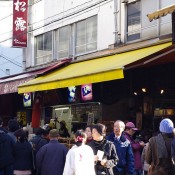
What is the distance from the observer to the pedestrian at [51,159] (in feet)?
31.7

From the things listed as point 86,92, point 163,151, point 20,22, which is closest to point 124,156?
point 163,151

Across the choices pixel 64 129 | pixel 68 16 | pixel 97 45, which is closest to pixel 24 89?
pixel 64 129

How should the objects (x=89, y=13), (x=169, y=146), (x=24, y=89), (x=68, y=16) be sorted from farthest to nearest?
(x=68, y=16), (x=89, y=13), (x=24, y=89), (x=169, y=146)

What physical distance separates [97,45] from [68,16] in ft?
9.22

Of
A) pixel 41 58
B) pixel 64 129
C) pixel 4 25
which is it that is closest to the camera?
pixel 64 129

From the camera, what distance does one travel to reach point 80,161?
7965 mm

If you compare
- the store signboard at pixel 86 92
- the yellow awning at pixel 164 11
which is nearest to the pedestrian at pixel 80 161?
the yellow awning at pixel 164 11

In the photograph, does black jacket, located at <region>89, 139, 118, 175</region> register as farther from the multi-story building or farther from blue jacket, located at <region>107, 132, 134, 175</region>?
the multi-story building

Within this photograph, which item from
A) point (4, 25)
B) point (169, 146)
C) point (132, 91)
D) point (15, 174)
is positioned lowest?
point (15, 174)

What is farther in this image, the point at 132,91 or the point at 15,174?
the point at 132,91

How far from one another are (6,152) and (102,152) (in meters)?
3.43

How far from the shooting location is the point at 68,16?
20609 mm

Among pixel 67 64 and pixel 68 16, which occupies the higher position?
pixel 68 16

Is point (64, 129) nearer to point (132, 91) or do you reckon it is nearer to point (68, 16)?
point (132, 91)
